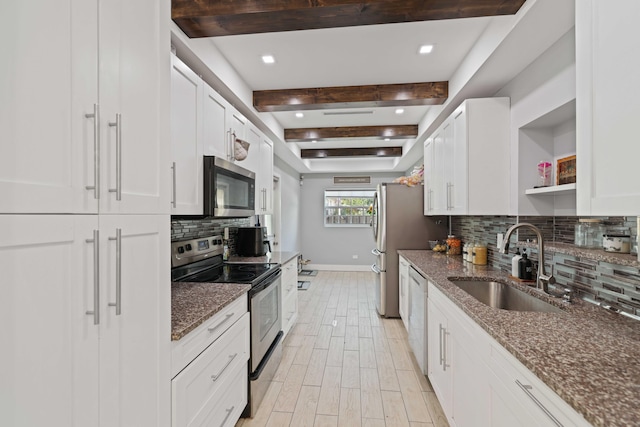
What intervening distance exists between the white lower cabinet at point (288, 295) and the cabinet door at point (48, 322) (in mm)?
2234

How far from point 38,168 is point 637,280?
84.5 inches

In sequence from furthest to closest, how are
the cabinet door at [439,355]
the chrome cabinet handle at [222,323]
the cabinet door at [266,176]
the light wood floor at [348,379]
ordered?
the cabinet door at [266,176], the light wood floor at [348,379], the cabinet door at [439,355], the chrome cabinet handle at [222,323]

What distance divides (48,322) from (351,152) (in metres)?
5.40

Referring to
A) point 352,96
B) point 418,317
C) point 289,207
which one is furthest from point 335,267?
point 352,96

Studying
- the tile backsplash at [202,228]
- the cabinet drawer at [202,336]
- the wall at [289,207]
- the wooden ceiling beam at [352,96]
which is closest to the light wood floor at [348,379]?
the cabinet drawer at [202,336]

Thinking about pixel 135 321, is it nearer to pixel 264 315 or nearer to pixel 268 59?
pixel 264 315

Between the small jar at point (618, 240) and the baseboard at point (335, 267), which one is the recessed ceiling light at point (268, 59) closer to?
the small jar at point (618, 240)

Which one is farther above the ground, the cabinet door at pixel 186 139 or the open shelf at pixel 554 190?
the cabinet door at pixel 186 139

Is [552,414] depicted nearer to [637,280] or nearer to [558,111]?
[637,280]

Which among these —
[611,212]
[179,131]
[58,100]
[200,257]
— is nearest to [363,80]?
[179,131]

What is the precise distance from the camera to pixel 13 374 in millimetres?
615

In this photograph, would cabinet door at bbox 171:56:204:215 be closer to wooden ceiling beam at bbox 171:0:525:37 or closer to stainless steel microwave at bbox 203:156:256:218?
stainless steel microwave at bbox 203:156:256:218

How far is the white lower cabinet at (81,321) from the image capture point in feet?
2.05

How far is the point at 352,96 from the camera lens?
304cm
